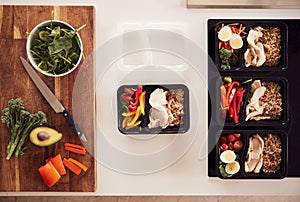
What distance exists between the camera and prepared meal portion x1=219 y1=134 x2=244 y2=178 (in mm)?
1683

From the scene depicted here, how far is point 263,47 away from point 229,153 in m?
0.30

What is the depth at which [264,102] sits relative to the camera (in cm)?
170

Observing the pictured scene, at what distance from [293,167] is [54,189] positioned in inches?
25.7

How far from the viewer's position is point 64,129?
5.53ft

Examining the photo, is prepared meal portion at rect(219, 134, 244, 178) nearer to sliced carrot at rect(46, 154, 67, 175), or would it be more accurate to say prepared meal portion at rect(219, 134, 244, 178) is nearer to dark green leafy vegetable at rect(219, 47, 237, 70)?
dark green leafy vegetable at rect(219, 47, 237, 70)

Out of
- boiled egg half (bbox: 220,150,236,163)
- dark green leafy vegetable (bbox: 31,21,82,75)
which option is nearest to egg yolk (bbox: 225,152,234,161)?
boiled egg half (bbox: 220,150,236,163)

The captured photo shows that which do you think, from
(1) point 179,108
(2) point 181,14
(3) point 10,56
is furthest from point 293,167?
(3) point 10,56

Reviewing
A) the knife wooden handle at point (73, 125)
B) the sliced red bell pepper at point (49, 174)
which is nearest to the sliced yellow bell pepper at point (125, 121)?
the knife wooden handle at point (73, 125)

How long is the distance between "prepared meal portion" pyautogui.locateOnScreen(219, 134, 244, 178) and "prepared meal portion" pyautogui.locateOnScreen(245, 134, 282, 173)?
0.10ft

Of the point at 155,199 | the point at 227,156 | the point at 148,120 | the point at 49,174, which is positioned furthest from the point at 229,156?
the point at 49,174

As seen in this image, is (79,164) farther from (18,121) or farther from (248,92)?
(248,92)

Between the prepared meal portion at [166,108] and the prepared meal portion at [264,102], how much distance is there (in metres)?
0.18

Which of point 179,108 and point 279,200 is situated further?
point 279,200

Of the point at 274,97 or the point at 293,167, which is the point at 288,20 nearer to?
the point at 274,97
